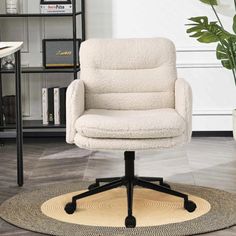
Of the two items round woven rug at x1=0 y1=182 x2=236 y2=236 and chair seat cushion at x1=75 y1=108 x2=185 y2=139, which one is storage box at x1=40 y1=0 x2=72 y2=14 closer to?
round woven rug at x1=0 y1=182 x2=236 y2=236

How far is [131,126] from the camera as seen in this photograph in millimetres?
3564

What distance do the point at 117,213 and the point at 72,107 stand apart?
0.60m

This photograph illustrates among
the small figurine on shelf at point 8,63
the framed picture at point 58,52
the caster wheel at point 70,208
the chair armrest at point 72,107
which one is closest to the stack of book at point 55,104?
the framed picture at point 58,52

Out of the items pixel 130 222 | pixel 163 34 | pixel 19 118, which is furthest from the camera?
pixel 163 34

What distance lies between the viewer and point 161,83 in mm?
4168

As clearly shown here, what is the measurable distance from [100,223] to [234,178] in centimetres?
124

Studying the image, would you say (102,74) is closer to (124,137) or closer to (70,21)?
(124,137)

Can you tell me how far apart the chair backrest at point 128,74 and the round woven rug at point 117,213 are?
52 cm

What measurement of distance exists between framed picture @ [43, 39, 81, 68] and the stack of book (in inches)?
8.4

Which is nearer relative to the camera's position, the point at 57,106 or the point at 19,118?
the point at 19,118

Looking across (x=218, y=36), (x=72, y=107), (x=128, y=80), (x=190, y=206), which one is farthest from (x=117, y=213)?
(x=218, y=36)

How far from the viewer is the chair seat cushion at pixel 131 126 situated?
357 cm

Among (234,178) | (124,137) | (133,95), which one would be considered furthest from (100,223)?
(234,178)

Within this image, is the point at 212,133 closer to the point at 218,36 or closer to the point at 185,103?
the point at 218,36
